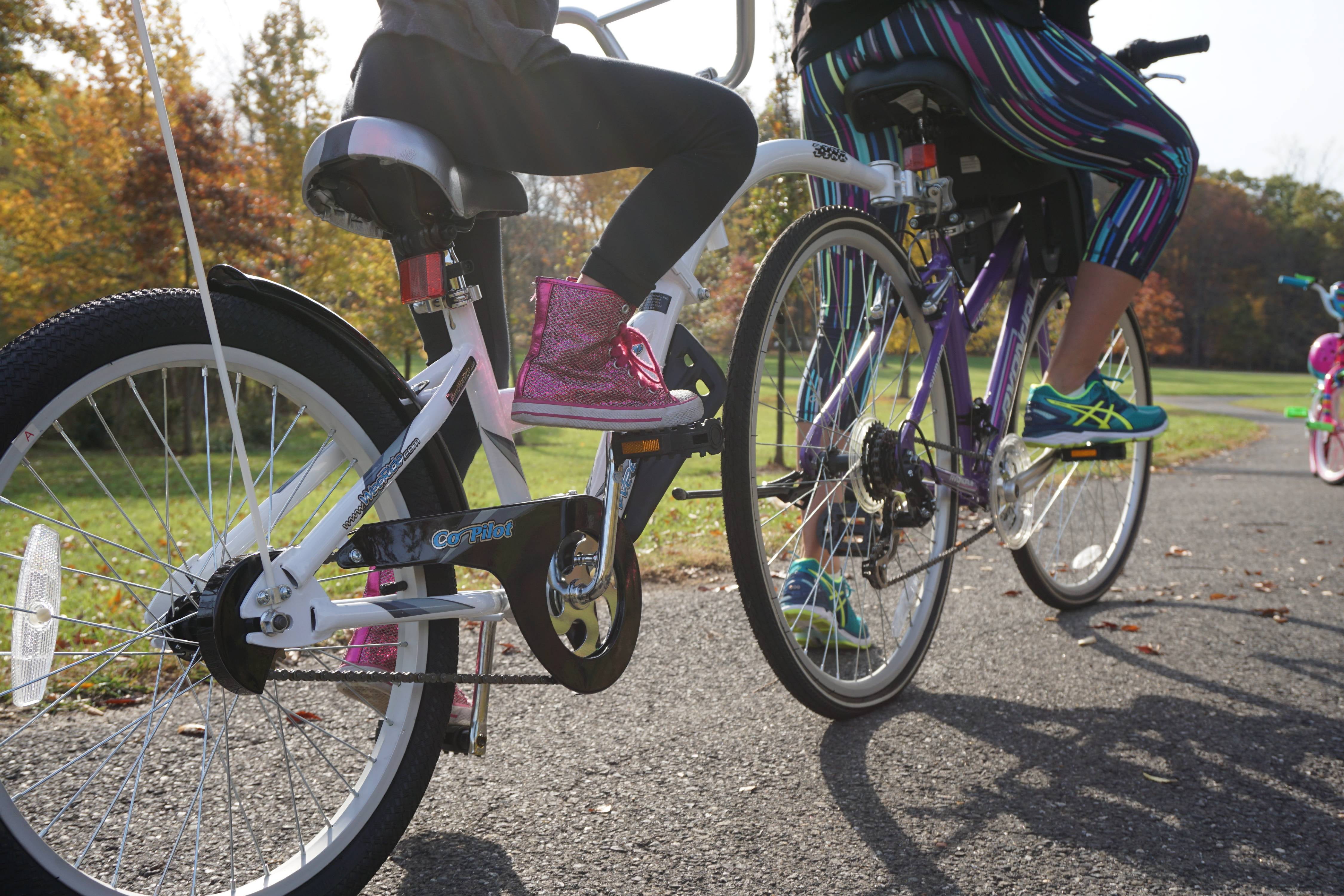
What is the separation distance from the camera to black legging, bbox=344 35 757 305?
170 cm

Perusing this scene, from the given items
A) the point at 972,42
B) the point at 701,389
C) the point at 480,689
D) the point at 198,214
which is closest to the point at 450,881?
the point at 480,689

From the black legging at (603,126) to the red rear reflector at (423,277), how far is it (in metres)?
0.22

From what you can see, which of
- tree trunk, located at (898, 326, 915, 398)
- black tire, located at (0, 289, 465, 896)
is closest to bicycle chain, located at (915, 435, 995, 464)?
tree trunk, located at (898, 326, 915, 398)

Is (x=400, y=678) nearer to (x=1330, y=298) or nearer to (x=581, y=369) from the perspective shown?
(x=581, y=369)

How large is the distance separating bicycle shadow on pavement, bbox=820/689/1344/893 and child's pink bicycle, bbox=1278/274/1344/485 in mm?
6645

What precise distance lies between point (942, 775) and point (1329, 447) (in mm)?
7733

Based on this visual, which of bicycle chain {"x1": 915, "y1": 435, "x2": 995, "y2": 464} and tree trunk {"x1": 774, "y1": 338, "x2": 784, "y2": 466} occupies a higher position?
tree trunk {"x1": 774, "y1": 338, "x2": 784, "y2": 466}

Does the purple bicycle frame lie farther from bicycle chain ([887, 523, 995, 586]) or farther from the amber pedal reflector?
the amber pedal reflector

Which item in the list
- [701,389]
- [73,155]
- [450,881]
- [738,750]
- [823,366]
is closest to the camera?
[450,881]

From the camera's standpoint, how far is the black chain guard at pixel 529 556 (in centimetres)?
162

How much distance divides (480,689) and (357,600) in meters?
0.30

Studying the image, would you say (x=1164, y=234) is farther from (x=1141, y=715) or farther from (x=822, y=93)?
(x=1141, y=715)

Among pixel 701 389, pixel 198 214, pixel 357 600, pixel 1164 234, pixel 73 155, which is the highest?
pixel 73 155

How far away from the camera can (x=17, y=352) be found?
50.7 inches
